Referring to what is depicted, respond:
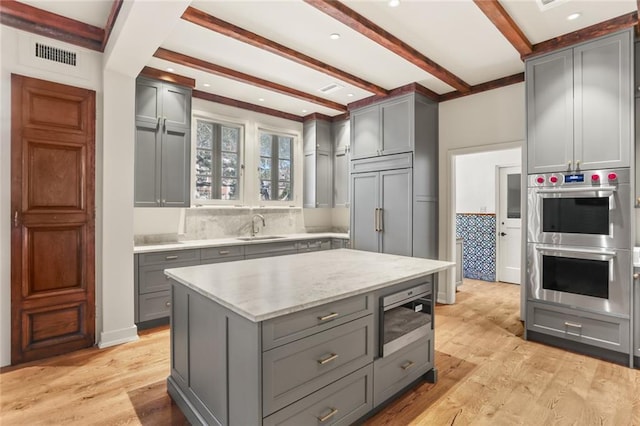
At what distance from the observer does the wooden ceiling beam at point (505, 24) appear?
8.32 feet

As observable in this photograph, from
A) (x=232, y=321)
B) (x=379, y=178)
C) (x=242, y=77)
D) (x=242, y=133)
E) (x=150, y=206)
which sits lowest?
(x=232, y=321)

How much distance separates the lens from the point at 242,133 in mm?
4996

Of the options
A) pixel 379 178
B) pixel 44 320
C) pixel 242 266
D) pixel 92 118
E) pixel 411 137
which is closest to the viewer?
pixel 242 266

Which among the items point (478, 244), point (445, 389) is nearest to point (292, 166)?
point (478, 244)

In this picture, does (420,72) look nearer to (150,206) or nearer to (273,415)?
(150,206)

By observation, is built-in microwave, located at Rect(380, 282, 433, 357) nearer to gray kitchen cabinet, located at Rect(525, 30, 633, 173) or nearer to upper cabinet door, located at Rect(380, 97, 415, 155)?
gray kitchen cabinet, located at Rect(525, 30, 633, 173)

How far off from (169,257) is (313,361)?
261cm

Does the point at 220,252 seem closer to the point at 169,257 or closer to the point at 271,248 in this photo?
the point at 169,257

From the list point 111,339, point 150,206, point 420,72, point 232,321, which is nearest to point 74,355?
point 111,339

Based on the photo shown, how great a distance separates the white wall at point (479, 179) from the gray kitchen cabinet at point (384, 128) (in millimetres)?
1923

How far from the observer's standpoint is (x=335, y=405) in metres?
1.78

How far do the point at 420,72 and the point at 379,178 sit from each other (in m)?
1.47

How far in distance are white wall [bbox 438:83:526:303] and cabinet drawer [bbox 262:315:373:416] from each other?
3009mm

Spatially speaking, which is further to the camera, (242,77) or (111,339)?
(242,77)
